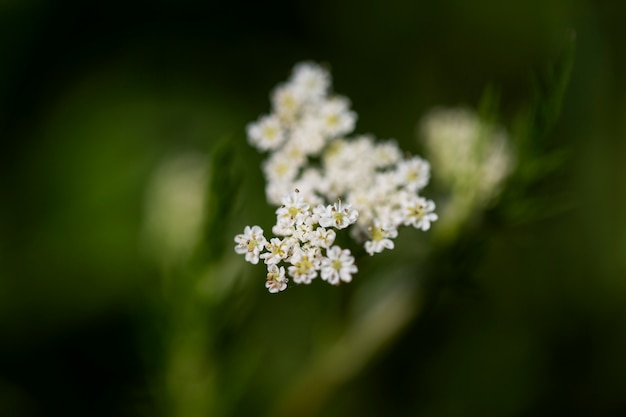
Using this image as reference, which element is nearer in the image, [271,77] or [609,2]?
[609,2]

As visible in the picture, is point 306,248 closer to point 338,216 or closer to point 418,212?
point 338,216

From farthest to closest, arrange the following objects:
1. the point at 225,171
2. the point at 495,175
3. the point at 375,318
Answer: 1. the point at 375,318
2. the point at 495,175
3. the point at 225,171

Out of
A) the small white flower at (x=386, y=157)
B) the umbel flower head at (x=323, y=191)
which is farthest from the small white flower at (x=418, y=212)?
the small white flower at (x=386, y=157)

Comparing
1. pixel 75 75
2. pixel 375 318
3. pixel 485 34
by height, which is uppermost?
pixel 75 75

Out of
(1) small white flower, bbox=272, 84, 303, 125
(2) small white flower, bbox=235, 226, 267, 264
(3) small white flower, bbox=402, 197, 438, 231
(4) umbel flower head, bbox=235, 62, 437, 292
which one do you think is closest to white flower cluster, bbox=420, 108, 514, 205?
(4) umbel flower head, bbox=235, 62, 437, 292

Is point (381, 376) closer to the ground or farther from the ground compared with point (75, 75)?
closer to the ground

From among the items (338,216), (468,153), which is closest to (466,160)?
(468,153)

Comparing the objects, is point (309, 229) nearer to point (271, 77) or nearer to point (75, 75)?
point (271, 77)

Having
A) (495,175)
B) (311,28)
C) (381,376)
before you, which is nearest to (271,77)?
(311,28)

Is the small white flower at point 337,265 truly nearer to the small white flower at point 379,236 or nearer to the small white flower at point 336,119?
the small white flower at point 379,236
